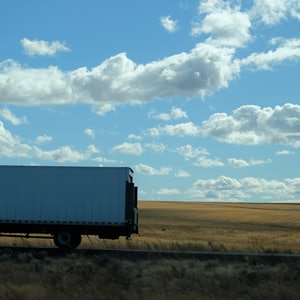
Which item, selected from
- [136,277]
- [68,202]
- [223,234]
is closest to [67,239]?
[68,202]

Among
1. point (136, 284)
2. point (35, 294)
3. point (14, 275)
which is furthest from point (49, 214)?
point (35, 294)

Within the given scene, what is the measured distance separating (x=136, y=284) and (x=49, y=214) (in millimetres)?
9606

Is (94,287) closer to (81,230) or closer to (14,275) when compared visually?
(14,275)

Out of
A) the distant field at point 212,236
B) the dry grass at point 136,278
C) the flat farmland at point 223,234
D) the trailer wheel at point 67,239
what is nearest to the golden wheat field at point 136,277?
the dry grass at point 136,278

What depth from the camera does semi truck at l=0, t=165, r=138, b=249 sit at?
2478 centimetres

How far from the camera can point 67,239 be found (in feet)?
81.5

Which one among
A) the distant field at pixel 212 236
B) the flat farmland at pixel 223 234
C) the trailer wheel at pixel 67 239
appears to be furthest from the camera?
the flat farmland at pixel 223 234

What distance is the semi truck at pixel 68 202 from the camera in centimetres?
2478

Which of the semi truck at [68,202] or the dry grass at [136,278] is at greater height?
the semi truck at [68,202]

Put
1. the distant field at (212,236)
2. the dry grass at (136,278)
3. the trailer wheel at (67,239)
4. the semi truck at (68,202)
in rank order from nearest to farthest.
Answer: the dry grass at (136,278) < the trailer wheel at (67,239) < the semi truck at (68,202) < the distant field at (212,236)

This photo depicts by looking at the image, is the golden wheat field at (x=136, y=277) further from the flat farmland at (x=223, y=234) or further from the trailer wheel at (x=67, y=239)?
the flat farmland at (x=223, y=234)

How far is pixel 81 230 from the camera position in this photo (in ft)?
81.7

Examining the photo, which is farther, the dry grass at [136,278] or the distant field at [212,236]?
the distant field at [212,236]

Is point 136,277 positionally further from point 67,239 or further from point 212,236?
point 212,236
